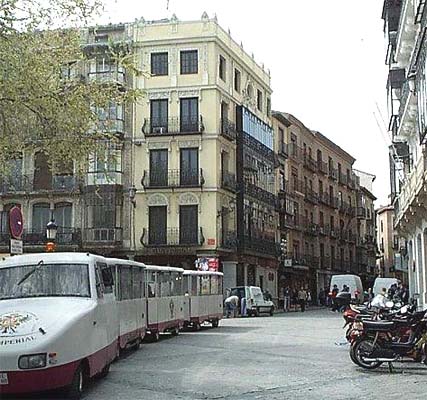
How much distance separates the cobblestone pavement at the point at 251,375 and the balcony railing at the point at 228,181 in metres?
28.8

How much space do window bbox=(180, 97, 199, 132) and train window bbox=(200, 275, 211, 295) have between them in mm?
19901

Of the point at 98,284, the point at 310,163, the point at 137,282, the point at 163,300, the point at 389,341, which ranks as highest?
the point at 310,163

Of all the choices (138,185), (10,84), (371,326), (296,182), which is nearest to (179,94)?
(138,185)

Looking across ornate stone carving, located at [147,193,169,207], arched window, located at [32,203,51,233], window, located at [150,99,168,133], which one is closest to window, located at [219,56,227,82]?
window, located at [150,99,168,133]

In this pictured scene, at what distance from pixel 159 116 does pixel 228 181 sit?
600cm

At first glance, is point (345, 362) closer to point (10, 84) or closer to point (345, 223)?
point (10, 84)

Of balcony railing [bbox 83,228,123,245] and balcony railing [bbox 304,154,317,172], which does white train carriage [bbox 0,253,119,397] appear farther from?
balcony railing [bbox 304,154,317,172]

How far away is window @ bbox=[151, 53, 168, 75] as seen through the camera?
164 feet

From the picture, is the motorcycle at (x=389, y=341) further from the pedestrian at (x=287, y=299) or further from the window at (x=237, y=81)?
the pedestrian at (x=287, y=299)

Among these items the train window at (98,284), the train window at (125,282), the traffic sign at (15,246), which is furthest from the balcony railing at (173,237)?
the train window at (98,284)

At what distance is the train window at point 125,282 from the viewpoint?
739 inches

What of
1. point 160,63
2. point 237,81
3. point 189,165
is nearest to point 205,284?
point 189,165

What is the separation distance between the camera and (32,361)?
1030 cm

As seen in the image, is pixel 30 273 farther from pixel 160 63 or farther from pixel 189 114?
pixel 160 63
